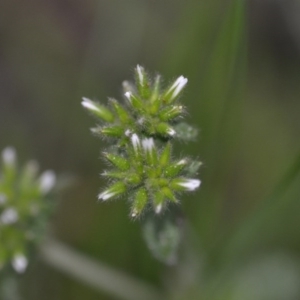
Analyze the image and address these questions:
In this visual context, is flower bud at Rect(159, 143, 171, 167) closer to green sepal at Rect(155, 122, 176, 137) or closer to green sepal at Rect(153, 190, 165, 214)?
green sepal at Rect(155, 122, 176, 137)

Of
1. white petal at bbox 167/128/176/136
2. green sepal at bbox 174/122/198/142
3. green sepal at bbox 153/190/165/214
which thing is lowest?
green sepal at bbox 153/190/165/214

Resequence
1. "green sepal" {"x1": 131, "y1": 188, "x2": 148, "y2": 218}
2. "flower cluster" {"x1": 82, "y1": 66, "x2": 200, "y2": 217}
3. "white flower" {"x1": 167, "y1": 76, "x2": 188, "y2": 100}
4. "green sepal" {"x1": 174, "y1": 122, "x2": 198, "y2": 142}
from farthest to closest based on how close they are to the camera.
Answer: "green sepal" {"x1": 174, "y1": 122, "x2": 198, "y2": 142}, "white flower" {"x1": 167, "y1": 76, "x2": 188, "y2": 100}, "flower cluster" {"x1": 82, "y1": 66, "x2": 200, "y2": 217}, "green sepal" {"x1": 131, "y1": 188, "x2": 148, "y2": 218}

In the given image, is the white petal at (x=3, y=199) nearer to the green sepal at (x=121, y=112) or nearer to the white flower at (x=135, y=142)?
the green sepal at (x=121, y=112)

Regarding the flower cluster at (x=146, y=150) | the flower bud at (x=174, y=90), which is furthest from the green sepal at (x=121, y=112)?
the flower bud at (x=174, y=90)

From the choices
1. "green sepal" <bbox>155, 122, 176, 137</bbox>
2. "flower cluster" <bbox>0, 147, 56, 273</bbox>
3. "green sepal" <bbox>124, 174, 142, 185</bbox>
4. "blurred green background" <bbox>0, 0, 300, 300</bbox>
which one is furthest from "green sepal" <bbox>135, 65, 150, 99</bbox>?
"flower cluster" <bbox>0, 147, 56, 273</bbox>

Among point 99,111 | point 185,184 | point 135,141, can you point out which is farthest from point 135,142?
point 99,111

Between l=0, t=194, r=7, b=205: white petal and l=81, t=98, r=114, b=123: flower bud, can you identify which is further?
l=0, t=194, r=7, b=205: white petal

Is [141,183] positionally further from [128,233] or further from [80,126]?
[80,126]
